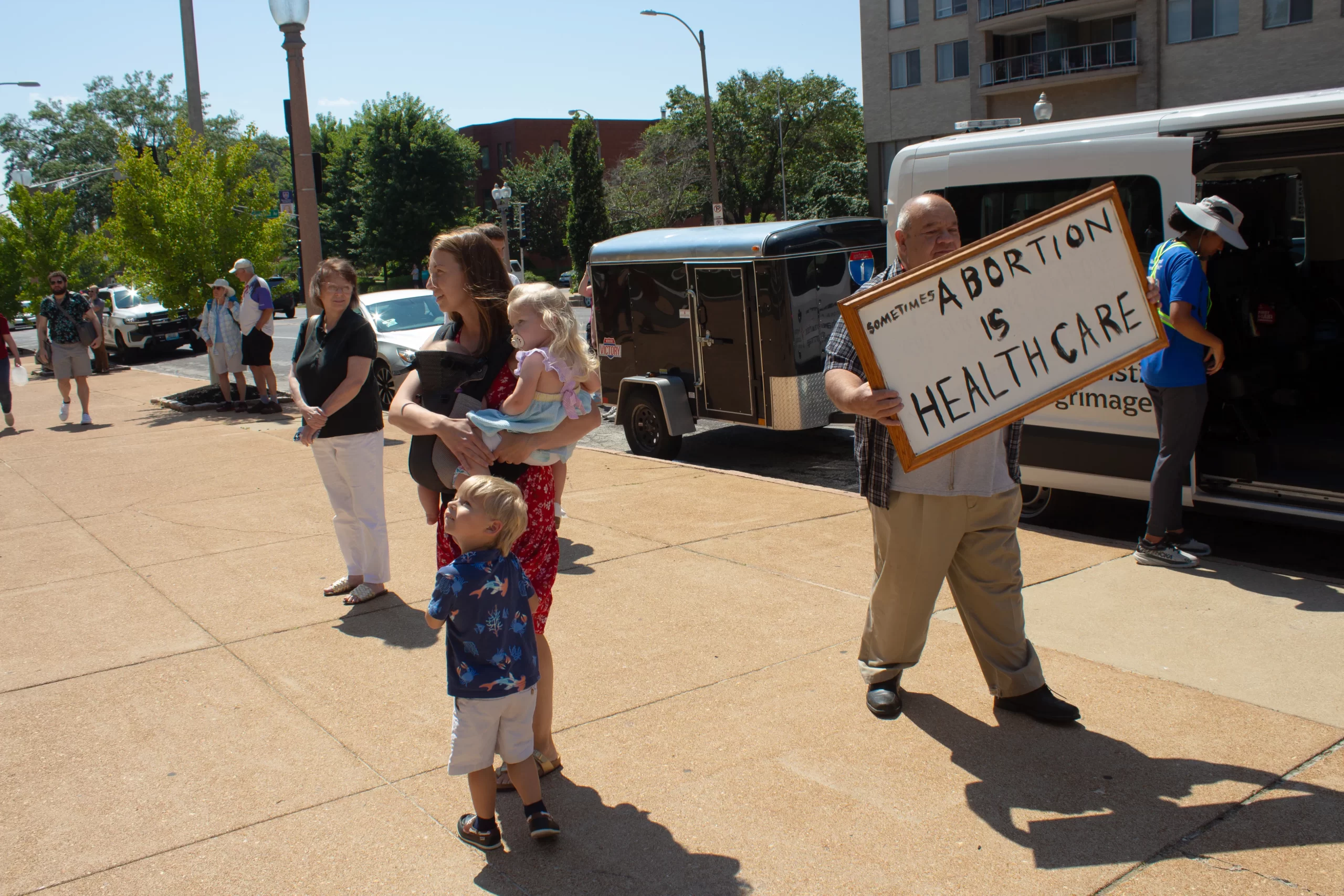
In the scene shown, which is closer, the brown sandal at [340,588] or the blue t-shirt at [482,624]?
the blue t-shirt at [482,624]

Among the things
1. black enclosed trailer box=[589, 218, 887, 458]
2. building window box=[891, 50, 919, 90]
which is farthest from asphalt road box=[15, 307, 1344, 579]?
building window box=[891, 50, 919, 90]

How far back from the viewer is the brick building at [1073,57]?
103 ft

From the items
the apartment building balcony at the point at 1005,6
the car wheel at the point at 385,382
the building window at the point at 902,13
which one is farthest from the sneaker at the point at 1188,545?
the building window at the point at 902,13

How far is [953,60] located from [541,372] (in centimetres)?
4456

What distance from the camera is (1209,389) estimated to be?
6.47 meters

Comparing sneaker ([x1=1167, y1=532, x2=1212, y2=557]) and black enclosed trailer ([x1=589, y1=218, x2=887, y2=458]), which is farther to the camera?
black enclosed trailer ([x1=589, y1=218, x2=887, y2=458])

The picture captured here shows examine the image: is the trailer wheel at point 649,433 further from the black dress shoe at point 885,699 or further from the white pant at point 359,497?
the black dress shoe at point 885,699

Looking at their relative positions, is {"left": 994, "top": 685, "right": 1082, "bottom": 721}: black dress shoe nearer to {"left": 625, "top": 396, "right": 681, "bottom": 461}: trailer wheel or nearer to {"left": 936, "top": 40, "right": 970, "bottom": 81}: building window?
{"left": 625, "top": 396, "right": 681, "bottom": 461}: trailer wheel

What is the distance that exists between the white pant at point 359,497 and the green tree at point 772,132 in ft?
212

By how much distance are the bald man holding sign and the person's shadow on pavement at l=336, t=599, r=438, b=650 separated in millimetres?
2250

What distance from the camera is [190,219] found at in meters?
14.5

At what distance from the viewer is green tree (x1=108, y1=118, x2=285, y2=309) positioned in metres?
14.6

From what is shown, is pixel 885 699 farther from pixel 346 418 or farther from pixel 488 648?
pixel 346 418

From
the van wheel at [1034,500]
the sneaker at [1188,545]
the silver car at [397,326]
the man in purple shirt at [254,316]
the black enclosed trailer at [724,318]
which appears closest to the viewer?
the sneaker at [1188,545]
